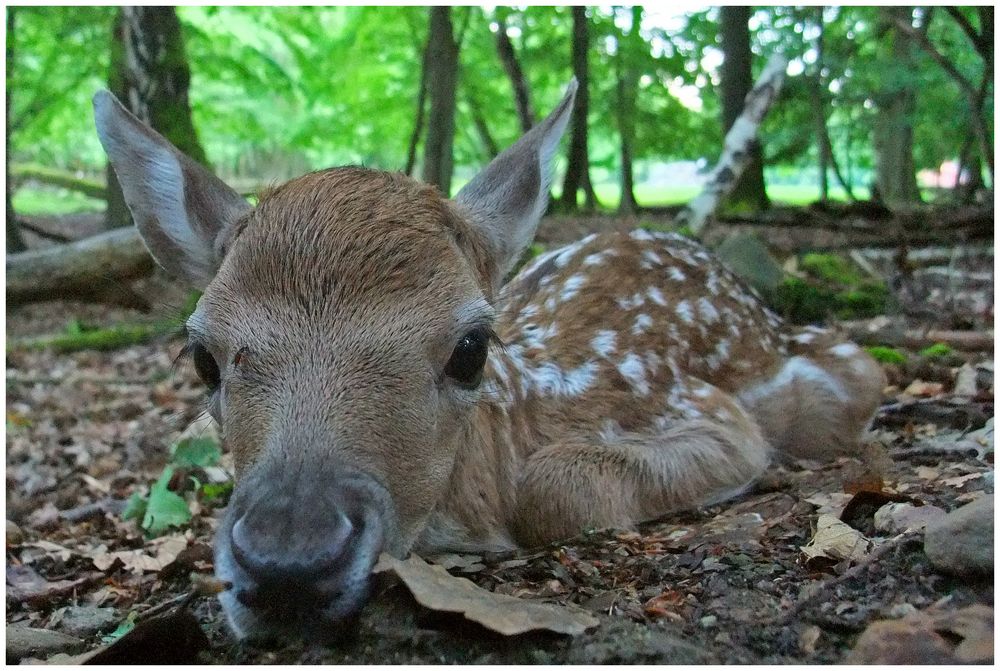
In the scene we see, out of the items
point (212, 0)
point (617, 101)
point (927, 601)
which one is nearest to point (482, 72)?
point (617, 101)

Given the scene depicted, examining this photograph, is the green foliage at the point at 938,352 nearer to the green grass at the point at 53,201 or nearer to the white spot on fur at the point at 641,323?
the white spot on fur at the point at 641,323

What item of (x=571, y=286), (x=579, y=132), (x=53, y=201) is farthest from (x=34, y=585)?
(x=53, y=201)

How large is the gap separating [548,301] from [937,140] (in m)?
17.5

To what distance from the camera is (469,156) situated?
2094 centimetres

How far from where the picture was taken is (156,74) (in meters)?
9.48

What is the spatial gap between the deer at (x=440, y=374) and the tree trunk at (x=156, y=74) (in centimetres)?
573

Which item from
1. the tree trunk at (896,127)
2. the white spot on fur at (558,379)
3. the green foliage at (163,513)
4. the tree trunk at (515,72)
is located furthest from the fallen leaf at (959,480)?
the tree trunk at (515,72)

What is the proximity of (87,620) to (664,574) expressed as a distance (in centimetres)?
213

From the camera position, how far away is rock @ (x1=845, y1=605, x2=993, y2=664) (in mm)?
1944

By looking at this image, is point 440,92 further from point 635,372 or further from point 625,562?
point 625,562

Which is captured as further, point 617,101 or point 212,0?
point 617,101

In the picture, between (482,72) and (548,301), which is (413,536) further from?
(482,72)

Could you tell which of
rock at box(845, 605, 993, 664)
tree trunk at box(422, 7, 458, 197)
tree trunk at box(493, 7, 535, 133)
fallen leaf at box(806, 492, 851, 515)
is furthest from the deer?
tree trunk at box(493, 7, 535, 133)

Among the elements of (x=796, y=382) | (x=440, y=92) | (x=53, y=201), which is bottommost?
(x=796, y=382)
